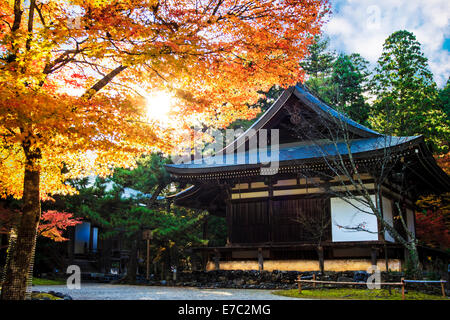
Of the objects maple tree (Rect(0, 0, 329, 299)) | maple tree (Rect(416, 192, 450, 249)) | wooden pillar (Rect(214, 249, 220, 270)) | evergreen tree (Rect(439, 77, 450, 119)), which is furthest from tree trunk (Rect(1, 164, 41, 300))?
evergreen tree (Rect(439, 77, 450, 119))

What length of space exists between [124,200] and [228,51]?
14.4 metres

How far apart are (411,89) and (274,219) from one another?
2154 centimetres

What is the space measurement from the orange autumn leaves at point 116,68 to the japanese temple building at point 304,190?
240 inches

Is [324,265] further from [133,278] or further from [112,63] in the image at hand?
[112,63]

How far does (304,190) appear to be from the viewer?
58.2ft

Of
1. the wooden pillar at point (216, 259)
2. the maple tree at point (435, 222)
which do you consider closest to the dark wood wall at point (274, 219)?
the wooden pillar at point (216, 259)

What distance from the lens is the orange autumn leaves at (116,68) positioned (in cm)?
781

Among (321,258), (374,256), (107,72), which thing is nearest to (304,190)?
(321,258)

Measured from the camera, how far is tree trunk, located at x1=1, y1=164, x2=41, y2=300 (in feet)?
27.9

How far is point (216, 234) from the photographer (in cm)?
2953

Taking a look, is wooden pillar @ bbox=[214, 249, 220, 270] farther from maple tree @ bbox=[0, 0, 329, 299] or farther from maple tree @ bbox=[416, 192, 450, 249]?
maple tree @ bbox=[416, 192, 450, 249]

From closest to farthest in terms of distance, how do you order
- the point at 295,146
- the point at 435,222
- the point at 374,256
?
the point at 374,256 < the point at 295,146 < the point at 435,222

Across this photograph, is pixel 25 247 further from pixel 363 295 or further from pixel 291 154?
pixel 291 154

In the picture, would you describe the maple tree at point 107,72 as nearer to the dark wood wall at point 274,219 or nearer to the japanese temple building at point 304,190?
the japanese temple building at point 304,190
